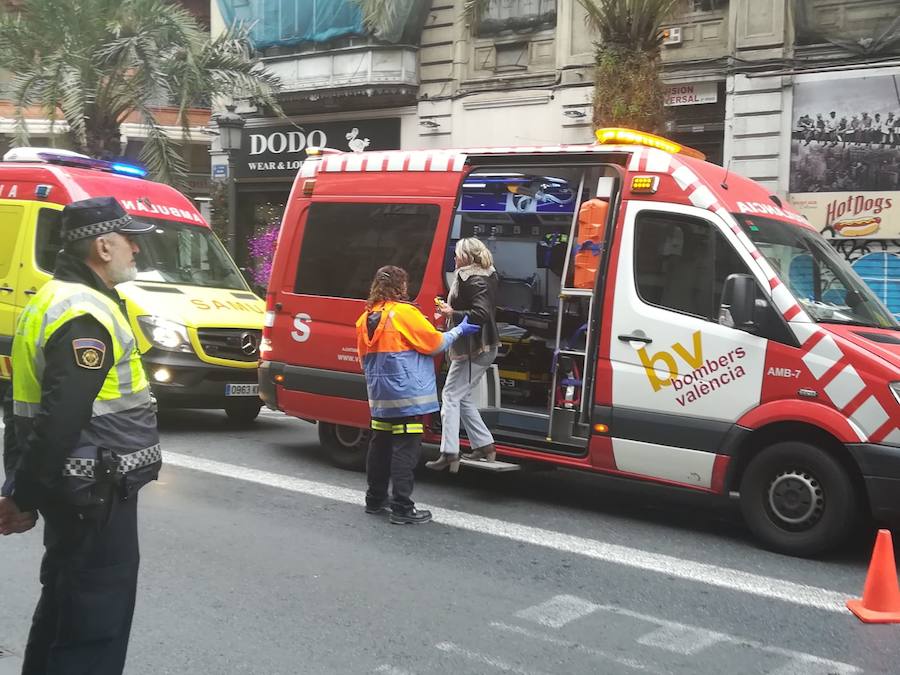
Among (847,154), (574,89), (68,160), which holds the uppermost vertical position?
(574,89)

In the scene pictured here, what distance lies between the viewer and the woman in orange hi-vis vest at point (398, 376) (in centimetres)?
643

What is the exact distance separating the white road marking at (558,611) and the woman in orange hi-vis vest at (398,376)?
165 cm

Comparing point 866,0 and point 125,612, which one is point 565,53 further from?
point 125,612

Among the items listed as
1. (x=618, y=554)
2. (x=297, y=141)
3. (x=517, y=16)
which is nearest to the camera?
(x=618, y=554)

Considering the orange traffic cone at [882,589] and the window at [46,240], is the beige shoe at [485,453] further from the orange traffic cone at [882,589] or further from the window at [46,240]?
the window at [46,240]

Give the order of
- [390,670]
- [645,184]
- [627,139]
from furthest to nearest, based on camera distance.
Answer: [627,139], [645,184], [390,670]

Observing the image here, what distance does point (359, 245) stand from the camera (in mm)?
7965

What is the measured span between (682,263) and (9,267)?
6.96 m

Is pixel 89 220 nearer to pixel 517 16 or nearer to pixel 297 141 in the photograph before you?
pixel 517 16

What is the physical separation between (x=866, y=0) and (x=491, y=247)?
7.98 meters

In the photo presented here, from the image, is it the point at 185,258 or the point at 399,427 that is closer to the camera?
the point at 399,427

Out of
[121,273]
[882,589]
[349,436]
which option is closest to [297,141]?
[349,436]

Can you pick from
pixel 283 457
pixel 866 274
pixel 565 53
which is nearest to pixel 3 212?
pixel 283 457

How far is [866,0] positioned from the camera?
13828 millimetres
